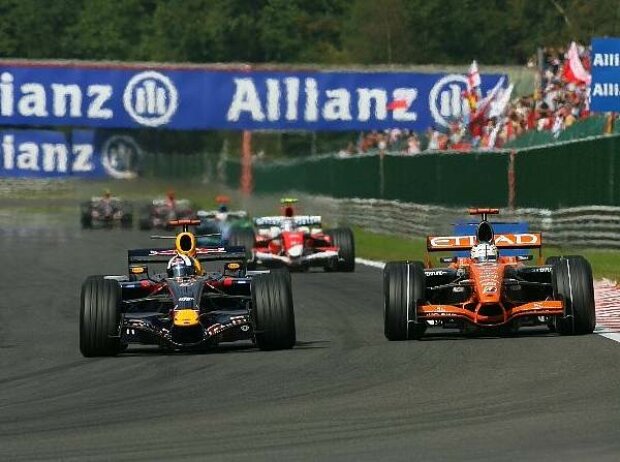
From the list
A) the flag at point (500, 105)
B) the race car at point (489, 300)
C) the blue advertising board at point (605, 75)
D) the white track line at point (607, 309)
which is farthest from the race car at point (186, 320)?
the flag at point (500, 105)

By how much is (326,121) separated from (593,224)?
24.5 m

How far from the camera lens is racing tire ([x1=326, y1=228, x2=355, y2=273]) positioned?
2798 cm

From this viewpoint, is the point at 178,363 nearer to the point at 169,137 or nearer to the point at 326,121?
the point at 326,121

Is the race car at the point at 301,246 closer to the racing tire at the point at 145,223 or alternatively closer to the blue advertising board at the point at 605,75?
the blue advertising board at the point at 605,75

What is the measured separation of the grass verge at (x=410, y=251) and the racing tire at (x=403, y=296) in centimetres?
814

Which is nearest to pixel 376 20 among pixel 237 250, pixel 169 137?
pixel 169 137

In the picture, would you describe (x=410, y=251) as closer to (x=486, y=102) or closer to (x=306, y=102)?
(x=486, y=102)

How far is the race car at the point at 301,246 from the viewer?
92.0 feet

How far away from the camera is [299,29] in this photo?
4119 inches

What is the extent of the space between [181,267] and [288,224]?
44.1ft

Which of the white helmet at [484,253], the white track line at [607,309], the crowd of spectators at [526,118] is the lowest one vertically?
the white track line at [607,309]

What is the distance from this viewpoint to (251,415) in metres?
10.9

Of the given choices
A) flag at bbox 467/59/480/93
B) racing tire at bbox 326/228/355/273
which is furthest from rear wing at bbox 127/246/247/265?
flag at bbox 467/59/480/93

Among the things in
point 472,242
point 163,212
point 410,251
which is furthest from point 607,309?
point 163,212
